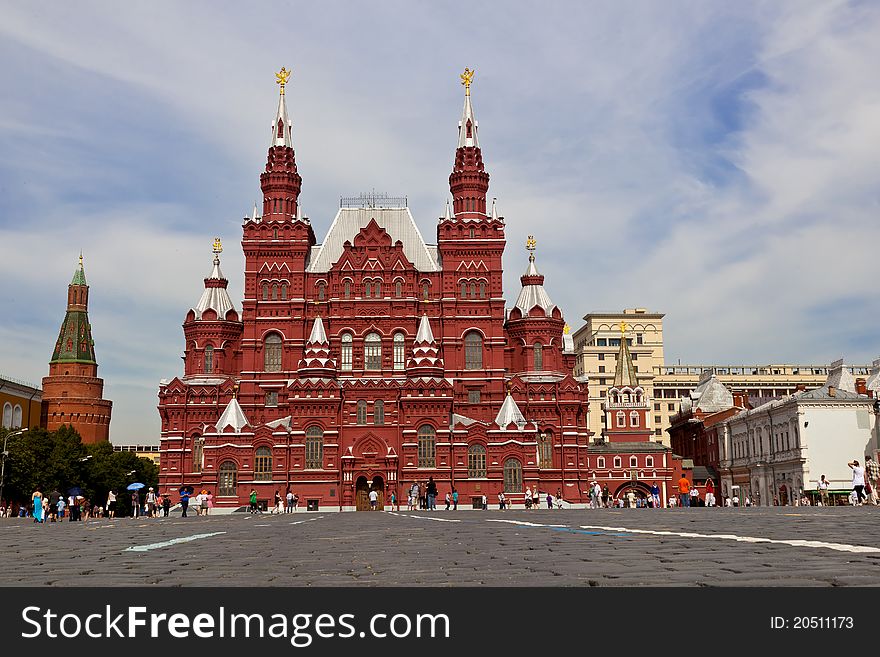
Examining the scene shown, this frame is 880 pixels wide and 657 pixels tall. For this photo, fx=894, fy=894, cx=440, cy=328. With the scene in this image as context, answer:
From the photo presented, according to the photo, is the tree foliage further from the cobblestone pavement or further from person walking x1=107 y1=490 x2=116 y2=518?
the cobblestone pavement

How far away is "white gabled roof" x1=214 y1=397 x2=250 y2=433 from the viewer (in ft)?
232

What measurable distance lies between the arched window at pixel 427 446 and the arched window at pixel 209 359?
20.0m

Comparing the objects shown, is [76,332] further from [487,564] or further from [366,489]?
[487,564]

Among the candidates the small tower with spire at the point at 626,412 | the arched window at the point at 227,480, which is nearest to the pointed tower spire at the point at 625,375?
the small tower with spire at the point at 626,412

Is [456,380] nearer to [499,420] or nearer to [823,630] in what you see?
[499,420]

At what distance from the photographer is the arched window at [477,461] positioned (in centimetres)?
6975

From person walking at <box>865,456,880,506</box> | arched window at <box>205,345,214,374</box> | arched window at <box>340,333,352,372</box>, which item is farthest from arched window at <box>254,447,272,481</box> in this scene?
person walking at <box>865,456,880,506</box>

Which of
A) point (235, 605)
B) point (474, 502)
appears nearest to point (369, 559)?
point (235, 605)

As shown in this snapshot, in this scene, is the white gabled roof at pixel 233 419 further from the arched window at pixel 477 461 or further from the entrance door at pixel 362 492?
the arched window at pixel 477 461

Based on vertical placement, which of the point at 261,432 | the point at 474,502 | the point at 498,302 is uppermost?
the point at 498,302

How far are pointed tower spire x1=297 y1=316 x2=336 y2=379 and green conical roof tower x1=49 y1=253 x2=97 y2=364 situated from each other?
90.4 metres

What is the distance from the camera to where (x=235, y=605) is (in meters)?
5.12

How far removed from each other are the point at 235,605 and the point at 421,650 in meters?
1.34

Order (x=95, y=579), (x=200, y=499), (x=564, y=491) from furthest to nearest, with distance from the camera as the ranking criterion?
(x=564, y=491) → (x=200, y=499) → (x=95, y=579)
